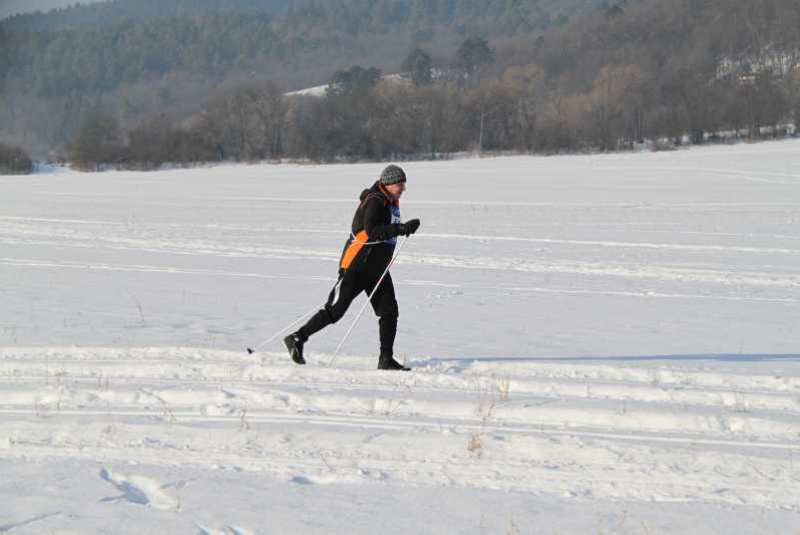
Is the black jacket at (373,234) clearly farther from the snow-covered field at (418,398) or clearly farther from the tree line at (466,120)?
the tree line at (466,120)

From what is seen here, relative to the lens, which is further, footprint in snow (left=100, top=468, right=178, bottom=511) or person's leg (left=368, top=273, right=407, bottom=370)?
person's leg (left=368, top=273, right=407, bottom=370)

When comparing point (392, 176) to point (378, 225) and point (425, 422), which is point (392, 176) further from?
point (425, 422)

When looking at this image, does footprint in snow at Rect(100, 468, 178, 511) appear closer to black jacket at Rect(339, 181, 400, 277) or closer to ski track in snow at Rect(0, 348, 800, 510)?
ski track in snow at Rect(0, 348, 800, 510)

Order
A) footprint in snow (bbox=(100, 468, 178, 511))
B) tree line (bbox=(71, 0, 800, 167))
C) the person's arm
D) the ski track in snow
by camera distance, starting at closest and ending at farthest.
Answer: footprint in snow (bbox=(100, 468, 178, 511)) < the ski track in snow < the person's arm < tree line (bbox=(71, 0, 800, 167))

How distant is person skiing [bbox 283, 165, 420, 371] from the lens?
7.64 metres

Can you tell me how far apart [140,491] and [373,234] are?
336 centimetres

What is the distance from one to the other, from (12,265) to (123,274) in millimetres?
2665

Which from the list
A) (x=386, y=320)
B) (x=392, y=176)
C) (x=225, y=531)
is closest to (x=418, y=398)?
(x=386, y=320)

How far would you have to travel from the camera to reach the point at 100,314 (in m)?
11.2

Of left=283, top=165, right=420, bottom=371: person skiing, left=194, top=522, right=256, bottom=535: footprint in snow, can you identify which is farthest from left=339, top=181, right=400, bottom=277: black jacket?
left=194, top=522, right=256, bottom=535: footprint in snow

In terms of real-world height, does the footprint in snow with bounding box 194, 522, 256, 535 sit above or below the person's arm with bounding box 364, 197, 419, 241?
below

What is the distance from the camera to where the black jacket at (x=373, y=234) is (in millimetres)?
7633

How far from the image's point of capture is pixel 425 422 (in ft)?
20.2

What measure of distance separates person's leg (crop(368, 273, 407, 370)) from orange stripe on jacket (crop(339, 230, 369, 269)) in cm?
35
